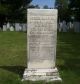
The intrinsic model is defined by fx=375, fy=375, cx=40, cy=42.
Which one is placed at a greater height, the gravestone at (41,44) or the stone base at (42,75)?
the gravestone at (41,44)

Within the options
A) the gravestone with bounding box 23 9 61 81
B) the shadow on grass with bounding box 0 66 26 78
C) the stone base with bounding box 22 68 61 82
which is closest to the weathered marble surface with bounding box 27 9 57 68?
the gravestone with bounding box 23 9 61 81

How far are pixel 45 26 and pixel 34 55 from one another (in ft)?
2.80

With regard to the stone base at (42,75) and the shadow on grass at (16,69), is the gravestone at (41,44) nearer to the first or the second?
the stone base at (42,75)

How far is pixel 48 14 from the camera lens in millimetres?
10023

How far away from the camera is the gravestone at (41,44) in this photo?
10.0 metres

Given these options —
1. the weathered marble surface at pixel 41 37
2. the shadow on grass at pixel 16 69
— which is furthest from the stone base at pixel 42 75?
the shadow on grass at pixel 16 69

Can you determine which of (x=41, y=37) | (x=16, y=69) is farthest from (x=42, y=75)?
(x=16, y=69)

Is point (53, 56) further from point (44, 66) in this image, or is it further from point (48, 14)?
point (48, 14)

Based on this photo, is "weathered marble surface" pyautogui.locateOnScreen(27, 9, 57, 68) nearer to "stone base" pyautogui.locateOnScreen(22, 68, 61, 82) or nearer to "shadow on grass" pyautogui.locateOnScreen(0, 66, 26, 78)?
"stone base" pyautogui.locateOnScreen(22, 68, 61, 82)

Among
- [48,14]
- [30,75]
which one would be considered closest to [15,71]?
[30,75]

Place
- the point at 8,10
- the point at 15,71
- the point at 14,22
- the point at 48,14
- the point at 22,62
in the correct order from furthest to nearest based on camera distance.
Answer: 1. the point at 14,22
2. the point at 8,10
3. the point at 22,62
4. the point at 15,71
5. the point at 48,14

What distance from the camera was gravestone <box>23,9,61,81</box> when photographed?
1004 centimetres

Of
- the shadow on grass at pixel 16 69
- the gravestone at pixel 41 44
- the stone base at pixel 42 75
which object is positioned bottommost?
the shadow on grass at pixel 16 69

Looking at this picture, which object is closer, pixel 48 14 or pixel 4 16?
pixel 48 14
